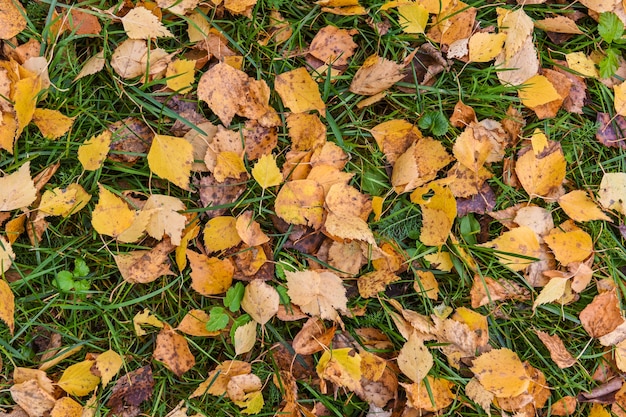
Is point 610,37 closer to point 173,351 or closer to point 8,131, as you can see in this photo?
point 173,351

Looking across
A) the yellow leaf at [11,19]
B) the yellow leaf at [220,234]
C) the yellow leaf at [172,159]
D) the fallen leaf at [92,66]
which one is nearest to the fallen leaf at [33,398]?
the yellow leaf at [220,234]

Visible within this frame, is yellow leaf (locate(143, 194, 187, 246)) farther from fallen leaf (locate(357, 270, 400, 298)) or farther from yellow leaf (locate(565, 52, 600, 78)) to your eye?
yellow leaf (locate(565, 52, 600, 78))

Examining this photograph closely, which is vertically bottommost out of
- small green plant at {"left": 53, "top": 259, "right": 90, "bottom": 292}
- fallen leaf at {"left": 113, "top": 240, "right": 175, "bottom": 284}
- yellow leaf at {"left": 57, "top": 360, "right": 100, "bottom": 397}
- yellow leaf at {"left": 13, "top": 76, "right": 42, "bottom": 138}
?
yellow leaf at {"left": 57, "top": 360, "right": 100, "bottom": 397}

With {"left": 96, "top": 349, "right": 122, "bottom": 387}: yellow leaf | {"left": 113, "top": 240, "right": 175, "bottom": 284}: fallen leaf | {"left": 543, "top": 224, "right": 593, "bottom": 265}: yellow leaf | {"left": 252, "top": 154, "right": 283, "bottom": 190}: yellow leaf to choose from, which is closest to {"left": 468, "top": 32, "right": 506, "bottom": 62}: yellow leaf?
{"left": 543, "top": 224, "right": 593, "bottom": 265}: yellow leaf

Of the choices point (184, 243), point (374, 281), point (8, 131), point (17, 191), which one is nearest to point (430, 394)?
point (374, 281)

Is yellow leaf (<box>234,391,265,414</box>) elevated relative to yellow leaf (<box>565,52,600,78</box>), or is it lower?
lower

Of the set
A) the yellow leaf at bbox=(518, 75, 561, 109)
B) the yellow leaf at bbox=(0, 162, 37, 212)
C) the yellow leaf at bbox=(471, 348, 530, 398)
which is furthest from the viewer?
the yellow leaf at bbox=(518, 75, 561, 109)

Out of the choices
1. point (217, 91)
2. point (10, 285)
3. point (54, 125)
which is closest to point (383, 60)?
point (217, 91)
